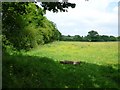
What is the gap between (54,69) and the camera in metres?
18.2

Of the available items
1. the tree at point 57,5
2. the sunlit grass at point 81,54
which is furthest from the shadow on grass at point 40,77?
the sunlit grass at point 81,54

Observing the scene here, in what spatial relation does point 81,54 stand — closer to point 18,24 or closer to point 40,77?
point 18,24

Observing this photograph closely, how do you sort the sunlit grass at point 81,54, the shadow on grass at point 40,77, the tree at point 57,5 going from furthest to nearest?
the sunlit grass at point 81,54
the tree at point 57,5
the shadow on grass at point 40,77

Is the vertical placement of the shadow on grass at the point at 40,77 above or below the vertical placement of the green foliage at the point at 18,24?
below

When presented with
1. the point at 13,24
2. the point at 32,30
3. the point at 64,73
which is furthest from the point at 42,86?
the point at 32,30

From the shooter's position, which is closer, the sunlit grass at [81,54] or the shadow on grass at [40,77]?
the shadow on grass at [40,77]

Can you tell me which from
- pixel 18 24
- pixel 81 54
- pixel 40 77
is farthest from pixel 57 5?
pixel 81 54

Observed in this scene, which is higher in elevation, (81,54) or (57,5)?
(57,5)

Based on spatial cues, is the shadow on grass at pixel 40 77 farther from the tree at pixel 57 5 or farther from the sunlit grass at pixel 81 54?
the sunlit grass at pixel 81 54

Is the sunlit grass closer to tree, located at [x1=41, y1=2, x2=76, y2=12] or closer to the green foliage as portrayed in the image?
the green foliage

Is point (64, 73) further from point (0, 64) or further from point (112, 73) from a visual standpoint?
point (112, 73)

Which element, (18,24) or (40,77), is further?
(18,24)

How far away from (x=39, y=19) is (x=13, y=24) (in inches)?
1241

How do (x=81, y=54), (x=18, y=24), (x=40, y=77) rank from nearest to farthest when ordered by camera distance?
(x=40, y=77) < (x=18, y=24) < (x=81, y=54)
